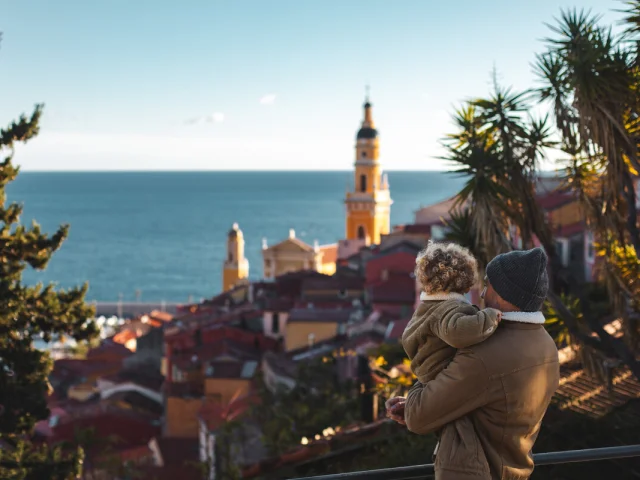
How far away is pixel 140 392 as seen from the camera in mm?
29547

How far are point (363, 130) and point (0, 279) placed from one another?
2166 inches

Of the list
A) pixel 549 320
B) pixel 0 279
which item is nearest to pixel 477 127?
pixel 549 320

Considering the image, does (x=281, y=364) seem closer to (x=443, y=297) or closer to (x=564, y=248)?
(x=564, y=248)

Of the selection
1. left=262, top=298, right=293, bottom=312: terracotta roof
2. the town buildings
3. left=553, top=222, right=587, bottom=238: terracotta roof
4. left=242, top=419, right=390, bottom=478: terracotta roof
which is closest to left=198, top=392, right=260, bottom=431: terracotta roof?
the town buildings

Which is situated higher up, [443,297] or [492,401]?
[443,297]

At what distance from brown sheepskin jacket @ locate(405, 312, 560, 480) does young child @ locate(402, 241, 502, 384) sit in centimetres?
9

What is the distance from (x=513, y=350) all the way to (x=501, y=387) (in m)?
0.12

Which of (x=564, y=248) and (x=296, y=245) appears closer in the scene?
(x=564, y=248)

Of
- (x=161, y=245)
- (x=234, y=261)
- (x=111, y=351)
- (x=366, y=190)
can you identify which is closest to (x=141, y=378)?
(x=111, y=351)

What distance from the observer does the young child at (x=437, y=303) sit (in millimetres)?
2898

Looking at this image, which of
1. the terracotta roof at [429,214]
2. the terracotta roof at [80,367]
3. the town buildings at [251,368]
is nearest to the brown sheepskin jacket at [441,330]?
the town buildings at [251,368]

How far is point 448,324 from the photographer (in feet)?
9.21

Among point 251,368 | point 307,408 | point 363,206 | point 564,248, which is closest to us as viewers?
point 307,408

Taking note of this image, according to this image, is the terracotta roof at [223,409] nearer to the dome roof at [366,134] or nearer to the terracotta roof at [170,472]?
the terracotta roof at [170,472]
